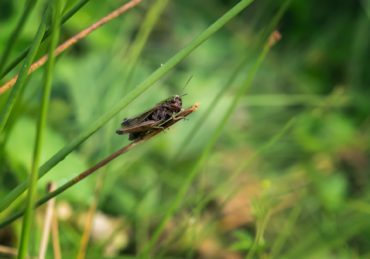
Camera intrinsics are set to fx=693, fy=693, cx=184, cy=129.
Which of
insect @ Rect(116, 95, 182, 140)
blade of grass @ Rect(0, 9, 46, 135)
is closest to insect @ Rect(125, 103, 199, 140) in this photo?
insect @ Rect(116, 95, 182, 140)

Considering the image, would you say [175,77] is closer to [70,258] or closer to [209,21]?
[209,21]

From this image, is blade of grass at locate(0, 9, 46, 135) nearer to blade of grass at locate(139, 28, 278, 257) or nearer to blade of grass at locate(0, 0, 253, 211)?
blade of grass at locate(0, 0, 253, 211)

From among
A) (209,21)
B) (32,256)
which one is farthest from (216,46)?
(32,256)

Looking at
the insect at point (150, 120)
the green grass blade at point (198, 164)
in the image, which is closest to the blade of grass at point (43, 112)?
the insect at point (150, 120)

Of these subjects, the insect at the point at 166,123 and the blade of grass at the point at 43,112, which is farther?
the insect at the point at 166,123

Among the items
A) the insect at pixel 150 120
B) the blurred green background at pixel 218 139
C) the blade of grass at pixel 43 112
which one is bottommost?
the blade of grass at pixel 43 112

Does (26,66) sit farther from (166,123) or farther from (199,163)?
(199,163)

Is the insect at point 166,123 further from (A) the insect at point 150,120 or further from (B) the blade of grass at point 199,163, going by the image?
(B) the blade of grass at point 199,163
